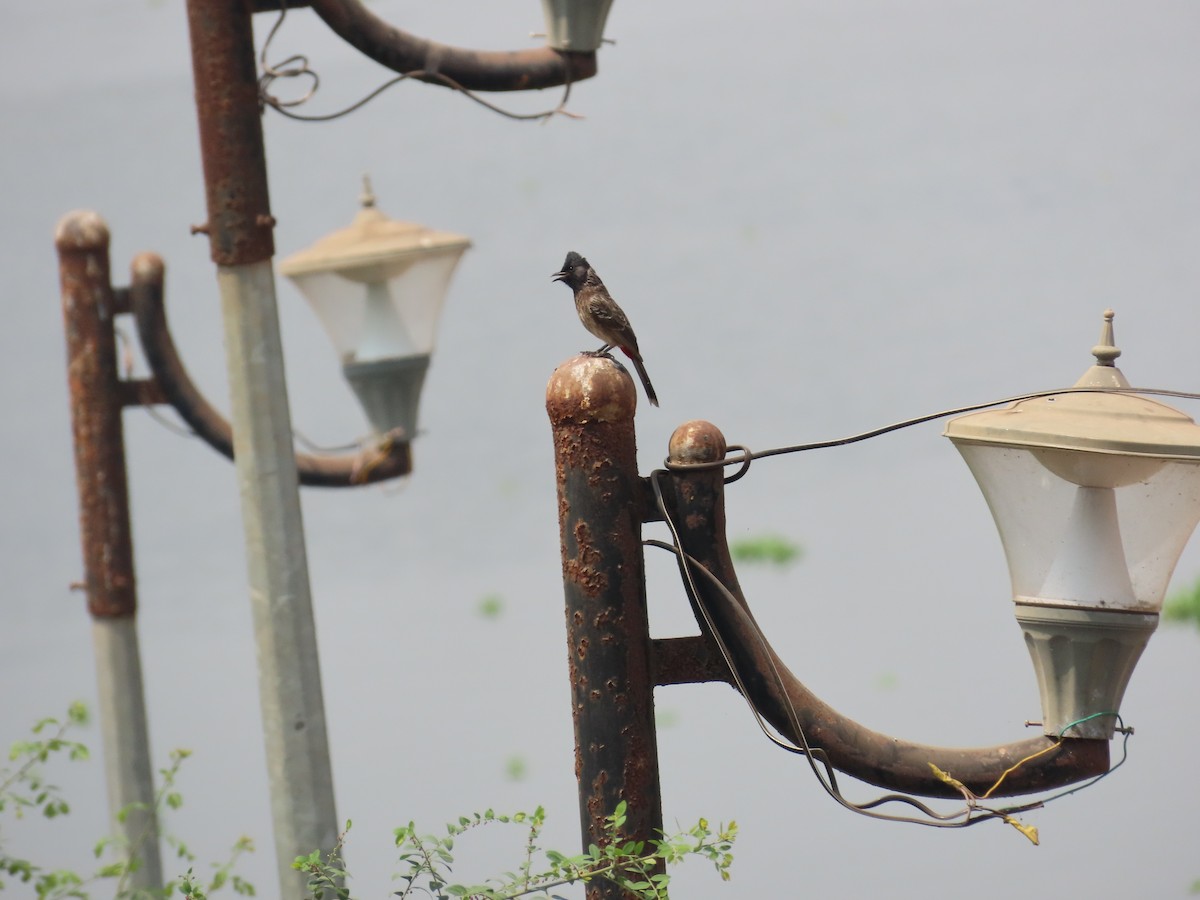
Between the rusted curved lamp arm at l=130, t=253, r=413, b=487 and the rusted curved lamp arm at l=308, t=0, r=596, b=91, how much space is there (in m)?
0.85

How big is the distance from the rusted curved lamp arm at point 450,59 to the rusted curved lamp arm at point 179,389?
85 centimetres

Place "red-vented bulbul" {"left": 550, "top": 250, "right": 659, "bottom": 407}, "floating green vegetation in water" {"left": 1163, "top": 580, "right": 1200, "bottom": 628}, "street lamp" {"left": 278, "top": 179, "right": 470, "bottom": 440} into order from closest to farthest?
"red-vented bulbul" {"left": 550, "top": 250, "right": 659, "bottom": 407} < "street lamp" {"left": 278, "top": 179, "right": 470, "bottom": 440} < "floating green vegetation in water" {"left": 1163, "top": 580, "right": 1200, "bottom": 628}

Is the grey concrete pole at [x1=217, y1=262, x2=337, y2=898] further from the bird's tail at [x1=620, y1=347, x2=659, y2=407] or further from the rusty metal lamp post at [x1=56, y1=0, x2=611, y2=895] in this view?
the bird's tail at [x1=620, y1=347, x2=659, y2=407]

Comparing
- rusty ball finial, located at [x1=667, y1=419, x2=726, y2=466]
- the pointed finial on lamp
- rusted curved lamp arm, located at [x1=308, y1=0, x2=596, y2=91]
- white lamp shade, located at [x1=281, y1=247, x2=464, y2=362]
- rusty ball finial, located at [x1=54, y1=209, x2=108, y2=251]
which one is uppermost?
rusted curved lamp arm, located at [x1=308, y1=0, x2=596, y2=91]

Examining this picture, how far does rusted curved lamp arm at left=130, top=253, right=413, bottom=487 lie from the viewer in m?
3.53

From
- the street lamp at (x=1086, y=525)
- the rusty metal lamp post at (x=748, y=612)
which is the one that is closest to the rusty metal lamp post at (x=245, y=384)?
the rusty metal lamp post at (x=748, y=612)

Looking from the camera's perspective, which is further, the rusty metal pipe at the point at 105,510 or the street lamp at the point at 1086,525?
the rusty metal pipe at the point at 105,510

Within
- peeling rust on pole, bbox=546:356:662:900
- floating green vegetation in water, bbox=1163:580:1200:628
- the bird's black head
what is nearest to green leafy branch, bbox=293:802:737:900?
peeling rust on pole, bbox=546:356:662:900

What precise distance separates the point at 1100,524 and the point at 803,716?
430mm

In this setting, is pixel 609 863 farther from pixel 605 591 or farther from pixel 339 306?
pixel 339 306

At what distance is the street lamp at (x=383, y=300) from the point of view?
3.81 m

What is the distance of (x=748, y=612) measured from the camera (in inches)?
71.6

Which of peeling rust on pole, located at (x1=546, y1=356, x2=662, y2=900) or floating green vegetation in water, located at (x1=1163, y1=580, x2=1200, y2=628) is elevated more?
peeling rust on pole, located at (x1=546, y1=356, x2=662, y2=900)

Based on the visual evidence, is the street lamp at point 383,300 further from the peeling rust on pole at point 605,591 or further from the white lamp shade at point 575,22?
the peeling rust on pole at point 605,591
